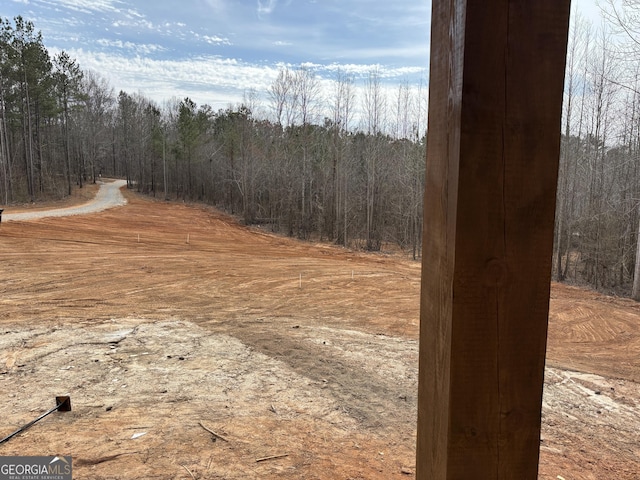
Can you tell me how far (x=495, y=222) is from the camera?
857mm

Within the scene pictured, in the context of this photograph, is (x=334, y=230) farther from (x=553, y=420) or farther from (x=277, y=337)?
(x=553, y=420)

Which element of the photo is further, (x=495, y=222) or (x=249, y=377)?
(x=249, y=377)

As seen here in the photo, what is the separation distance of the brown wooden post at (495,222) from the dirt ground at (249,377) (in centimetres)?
224

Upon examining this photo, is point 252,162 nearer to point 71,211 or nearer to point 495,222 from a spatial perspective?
point 71,211

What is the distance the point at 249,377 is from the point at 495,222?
13.7 ft

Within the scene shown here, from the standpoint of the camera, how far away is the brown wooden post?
833 mm

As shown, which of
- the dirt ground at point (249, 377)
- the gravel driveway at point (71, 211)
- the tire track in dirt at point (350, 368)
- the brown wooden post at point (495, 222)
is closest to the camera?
the brown wooden post at point (495, 222)

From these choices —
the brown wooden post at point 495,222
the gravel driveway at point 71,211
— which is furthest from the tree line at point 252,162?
the brown wooden post at point 495,222

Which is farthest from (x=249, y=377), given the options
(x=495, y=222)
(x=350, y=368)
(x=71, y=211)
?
(x=71, y=211)

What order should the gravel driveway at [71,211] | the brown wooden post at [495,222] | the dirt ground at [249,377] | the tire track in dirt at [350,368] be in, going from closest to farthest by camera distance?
the brown wooden post at [495,222], the dirt ground at [249,377], the tire track in dirt at [350,368], the gravel driveway at [71,211]

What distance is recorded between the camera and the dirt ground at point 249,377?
305 cm

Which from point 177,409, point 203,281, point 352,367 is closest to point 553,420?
point 352,367

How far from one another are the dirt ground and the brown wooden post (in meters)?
2.24

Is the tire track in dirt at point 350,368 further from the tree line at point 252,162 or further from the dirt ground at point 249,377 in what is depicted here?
the tree line at point 252,162
